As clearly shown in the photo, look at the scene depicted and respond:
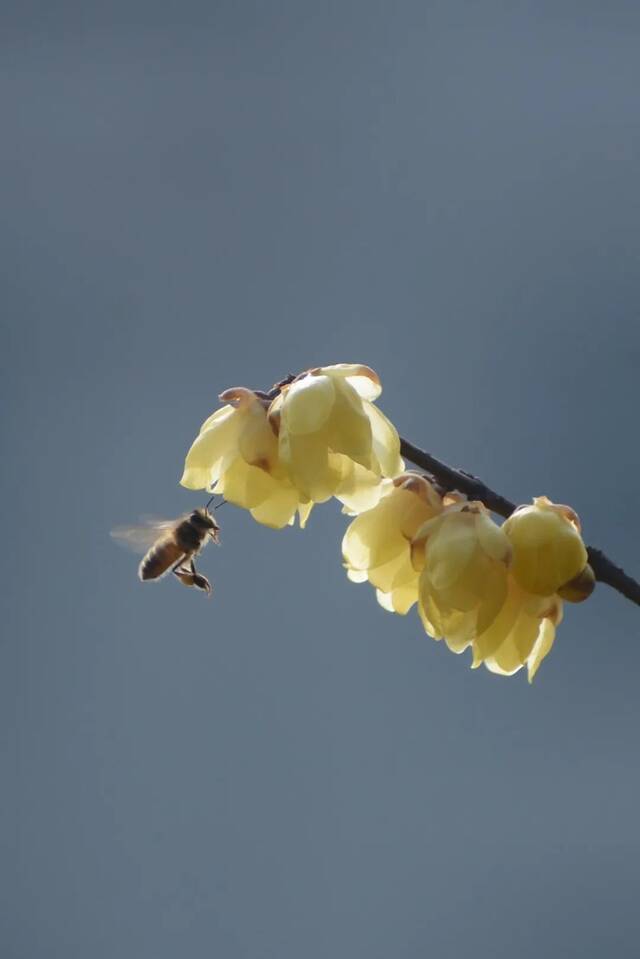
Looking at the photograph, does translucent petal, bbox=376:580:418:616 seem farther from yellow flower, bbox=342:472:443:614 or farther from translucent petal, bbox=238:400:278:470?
translucent petal, bbox=238:400:278:470

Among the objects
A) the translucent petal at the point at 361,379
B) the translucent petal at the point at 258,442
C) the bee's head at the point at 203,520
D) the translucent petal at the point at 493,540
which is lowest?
the bee's head at the point at 203,520

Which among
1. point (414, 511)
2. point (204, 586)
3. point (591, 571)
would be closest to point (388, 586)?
point (414, 511)

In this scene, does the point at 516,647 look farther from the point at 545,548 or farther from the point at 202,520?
the point at 202,520

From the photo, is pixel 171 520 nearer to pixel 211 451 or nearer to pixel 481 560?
pixel 211 451

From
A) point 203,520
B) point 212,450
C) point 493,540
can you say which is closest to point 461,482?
point 493,540

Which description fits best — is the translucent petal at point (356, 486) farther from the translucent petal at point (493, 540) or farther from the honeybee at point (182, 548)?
the honeybee at point (182, 548)

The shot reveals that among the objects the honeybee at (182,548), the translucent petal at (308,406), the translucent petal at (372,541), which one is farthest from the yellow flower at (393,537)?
the honeybee at (182,548)
